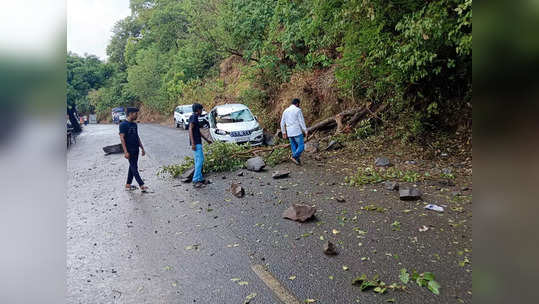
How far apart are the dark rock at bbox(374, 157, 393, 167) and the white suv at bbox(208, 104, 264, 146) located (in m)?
5.55

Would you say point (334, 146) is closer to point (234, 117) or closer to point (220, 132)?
point (220, 132)

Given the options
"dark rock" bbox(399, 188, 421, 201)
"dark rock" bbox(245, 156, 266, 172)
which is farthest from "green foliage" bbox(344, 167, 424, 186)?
"dark rock" bbox(245, 156, 266, 172)

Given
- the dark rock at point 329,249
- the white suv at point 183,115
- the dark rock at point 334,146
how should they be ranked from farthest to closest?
the white suv at point 183,115
the dark rock at point 334,146
the dark rock at point 329,249

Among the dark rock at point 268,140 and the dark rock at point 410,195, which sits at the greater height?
the dark rock at point 268,140

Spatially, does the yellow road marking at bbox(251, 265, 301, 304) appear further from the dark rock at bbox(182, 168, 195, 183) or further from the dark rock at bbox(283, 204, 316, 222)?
the dark rock at bbox(182, 168, 195, 183)

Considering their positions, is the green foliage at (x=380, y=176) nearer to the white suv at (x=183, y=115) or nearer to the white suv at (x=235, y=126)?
the white suv at (x=235, y=126)

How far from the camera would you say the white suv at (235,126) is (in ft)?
43.9

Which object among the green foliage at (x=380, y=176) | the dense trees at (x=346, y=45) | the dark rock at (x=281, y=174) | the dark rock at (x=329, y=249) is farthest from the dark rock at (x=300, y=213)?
the dense trees at (x=346, y=45)

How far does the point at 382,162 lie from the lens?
9.16 m

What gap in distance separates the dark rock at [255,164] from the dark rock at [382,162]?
A: 3.10 meters

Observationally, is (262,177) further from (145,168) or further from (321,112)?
(321,112)

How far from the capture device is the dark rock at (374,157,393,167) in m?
9.06

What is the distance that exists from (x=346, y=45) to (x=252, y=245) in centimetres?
682

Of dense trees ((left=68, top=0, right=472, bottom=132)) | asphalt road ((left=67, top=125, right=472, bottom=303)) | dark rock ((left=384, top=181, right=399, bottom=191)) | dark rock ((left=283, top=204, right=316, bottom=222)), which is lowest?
asphalt road ((left=67, top=125, right=472, bottom=303))
